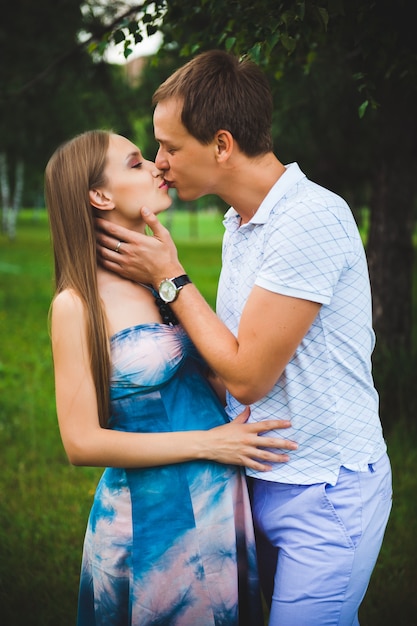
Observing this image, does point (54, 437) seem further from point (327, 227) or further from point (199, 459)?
point (327, 227)

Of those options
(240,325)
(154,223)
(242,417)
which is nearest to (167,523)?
(242,417)

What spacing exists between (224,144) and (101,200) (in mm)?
473

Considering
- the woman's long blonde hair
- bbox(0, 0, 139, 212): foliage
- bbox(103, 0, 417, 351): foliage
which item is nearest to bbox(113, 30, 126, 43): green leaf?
bbox(103, 0, 417, 351): foliage

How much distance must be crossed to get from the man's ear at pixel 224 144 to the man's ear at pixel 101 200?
0.41 meters

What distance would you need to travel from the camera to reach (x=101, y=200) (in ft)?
7.55

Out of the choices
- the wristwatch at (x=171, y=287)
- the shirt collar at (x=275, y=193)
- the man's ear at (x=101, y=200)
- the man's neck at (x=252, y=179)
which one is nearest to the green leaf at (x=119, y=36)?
the man's ear at (x=101, y=200)

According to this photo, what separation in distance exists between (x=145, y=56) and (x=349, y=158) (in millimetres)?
3919

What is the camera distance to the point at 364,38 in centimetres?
269

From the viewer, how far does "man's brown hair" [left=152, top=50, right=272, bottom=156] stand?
2.13 meters

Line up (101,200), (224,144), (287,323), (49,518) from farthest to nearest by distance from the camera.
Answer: (49,518)
(101,200)
(224,144)
(287,323)

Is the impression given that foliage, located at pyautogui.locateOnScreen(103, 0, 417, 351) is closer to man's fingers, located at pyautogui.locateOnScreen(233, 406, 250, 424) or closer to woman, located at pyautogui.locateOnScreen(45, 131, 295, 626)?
woman, located at pyautogui.locateOnScreen(45, 131, 295, 626)

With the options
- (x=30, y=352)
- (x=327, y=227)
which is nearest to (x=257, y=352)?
(x=327, y=227)

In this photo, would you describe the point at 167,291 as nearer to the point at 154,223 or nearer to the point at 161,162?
the point at 154,223

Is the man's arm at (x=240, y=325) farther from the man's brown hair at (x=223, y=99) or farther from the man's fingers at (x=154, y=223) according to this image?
the man's brown hair at (x=223, y=99)
